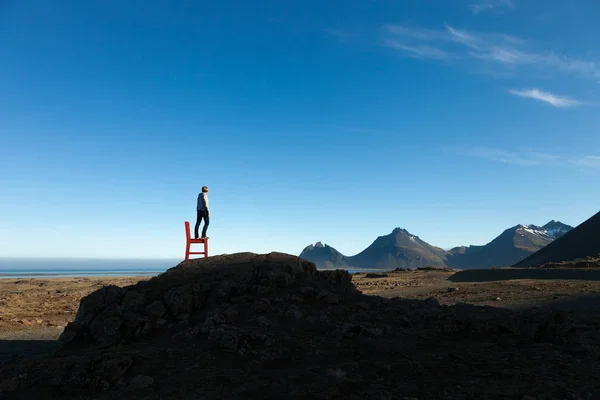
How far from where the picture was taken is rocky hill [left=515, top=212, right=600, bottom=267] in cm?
5909

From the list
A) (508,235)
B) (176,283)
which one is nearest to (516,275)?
(176,283)

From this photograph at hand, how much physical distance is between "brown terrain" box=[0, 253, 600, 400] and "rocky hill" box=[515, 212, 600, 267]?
55385mm

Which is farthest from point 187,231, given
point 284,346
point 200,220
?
point 284,346

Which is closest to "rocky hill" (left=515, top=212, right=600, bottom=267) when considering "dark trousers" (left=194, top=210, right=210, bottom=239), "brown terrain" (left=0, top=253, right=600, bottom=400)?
"brown terrain" (left=0, top=253, right=600, bottom=400)

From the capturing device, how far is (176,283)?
479 inches

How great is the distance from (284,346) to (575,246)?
70.2 metres

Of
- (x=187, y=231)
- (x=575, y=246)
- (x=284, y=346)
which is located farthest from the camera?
(x=575, y=246)

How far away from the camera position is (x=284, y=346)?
861 cm

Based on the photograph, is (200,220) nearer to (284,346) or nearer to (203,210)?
(203,210)

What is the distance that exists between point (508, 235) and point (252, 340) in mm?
205381

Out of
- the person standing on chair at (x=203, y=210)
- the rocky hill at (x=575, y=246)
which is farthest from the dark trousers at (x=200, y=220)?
the rocky hill at (x=575, y=246)

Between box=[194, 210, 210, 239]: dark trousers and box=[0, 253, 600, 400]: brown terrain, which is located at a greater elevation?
box=[194, 210, 210, 239]: dark trousers

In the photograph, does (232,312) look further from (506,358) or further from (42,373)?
(506,358)

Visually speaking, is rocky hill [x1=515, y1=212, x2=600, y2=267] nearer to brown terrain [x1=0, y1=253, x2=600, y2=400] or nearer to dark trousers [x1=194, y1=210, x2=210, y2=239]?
brown terrain [x1=0, y1=253, x2=600, y2=400]
